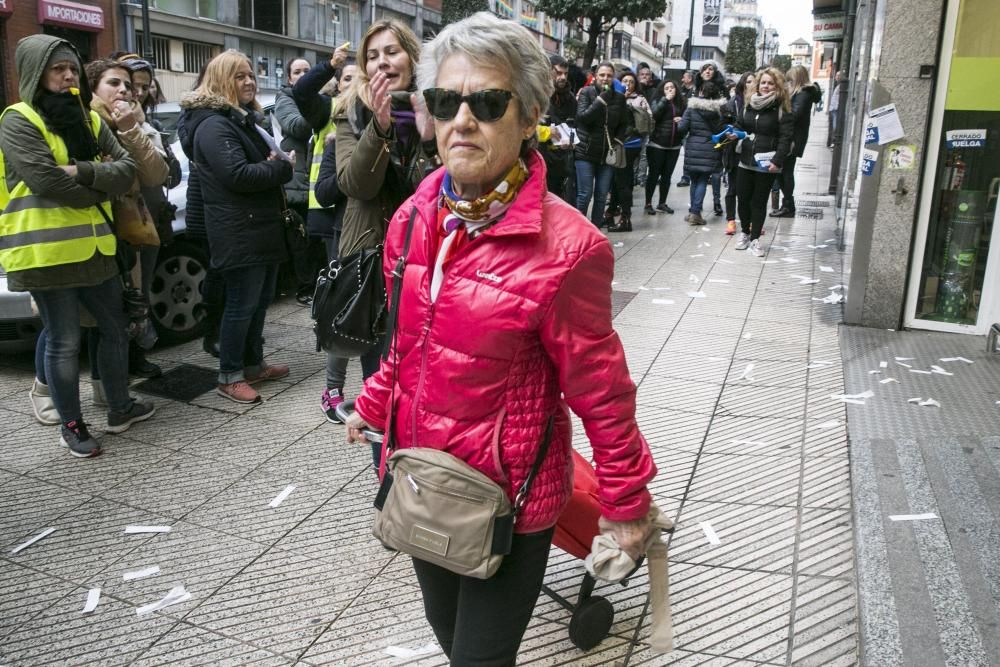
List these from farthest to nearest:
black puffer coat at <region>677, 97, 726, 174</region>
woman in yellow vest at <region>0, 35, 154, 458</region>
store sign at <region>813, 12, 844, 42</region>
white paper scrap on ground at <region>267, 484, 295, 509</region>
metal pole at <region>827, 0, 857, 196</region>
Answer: store sign at <region>813, 12, 844, 42</region>, metal pole at <region>827, 0, 857, 196</region>, black puffer coat at <region>677, 97, 726, 174</region>, woman in yellow vest at <region>0, 35, 154, 458</region>, white paper scrap on ground at <region>267, 484, 295, 509</region>

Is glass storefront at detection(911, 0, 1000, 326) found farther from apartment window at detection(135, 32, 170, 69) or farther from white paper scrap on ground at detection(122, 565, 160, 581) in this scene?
apartment window at detection(135, 32, 170, 69)

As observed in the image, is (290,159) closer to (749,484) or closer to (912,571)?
(749,484)

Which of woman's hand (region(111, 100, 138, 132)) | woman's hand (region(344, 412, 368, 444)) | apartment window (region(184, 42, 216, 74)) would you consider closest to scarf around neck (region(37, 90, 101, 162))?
woman's hand (region(111, 100, 138, 132))

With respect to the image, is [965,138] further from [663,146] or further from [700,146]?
[663,146]

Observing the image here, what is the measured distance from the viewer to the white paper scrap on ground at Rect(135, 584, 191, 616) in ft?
10.6

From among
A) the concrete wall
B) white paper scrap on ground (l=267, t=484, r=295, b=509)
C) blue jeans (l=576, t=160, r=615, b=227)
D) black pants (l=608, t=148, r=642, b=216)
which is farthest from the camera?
black pants (l=608, t=148, r=642, b=216)

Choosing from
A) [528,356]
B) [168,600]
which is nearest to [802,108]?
[168,600]

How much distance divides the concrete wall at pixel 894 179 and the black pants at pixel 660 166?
5.78m

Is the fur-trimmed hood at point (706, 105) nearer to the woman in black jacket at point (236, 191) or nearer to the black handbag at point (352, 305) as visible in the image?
the woman in black jacket at point (236, 191)

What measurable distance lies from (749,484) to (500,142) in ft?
9.04

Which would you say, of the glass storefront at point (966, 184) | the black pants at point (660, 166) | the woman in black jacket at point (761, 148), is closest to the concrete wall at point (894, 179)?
the glass storefront at point (966, 184)

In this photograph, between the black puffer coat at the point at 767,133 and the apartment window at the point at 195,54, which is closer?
the black puffer coat at the point at 767,133

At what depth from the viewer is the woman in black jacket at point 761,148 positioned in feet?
32.1

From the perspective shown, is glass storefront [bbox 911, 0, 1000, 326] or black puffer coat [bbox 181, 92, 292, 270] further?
glass storefront [bbox 911, 0, 1000, 326]
